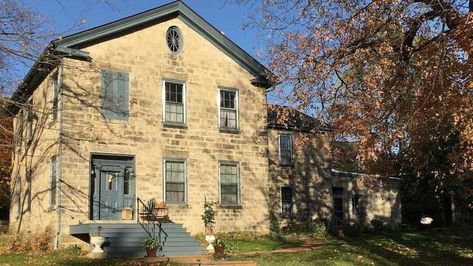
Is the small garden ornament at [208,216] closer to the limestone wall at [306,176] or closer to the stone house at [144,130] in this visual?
the stone house at [144,130]

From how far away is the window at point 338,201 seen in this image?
108 feet

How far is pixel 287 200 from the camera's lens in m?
30.2

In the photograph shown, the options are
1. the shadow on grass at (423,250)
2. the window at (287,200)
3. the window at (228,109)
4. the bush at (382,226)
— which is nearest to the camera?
the shadow on grass at (423,250)

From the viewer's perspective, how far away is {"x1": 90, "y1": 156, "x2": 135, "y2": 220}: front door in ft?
66.6

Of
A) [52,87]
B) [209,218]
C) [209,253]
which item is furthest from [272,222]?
[52,87]

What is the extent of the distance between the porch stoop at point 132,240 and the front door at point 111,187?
132cm

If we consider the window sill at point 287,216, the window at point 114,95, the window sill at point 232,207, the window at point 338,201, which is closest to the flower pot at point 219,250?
the window sill at point 232,207

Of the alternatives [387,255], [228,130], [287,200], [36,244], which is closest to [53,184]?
[36,244]

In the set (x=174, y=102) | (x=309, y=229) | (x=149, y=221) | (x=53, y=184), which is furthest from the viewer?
(x=309, y=229)

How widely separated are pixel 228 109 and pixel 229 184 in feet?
10.6

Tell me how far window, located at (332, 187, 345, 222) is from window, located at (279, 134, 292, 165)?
4.34 meters

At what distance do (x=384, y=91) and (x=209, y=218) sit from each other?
9.37 meters

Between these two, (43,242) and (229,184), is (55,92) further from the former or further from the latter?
(229,184)

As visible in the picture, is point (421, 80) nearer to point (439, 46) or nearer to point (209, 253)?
point (439, 46)
